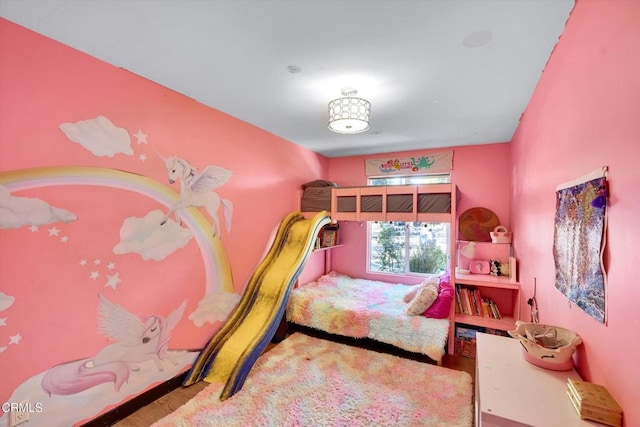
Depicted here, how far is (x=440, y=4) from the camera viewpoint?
51.9 inches

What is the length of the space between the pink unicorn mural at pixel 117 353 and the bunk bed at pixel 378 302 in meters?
1.48

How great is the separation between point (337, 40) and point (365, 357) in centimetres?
282

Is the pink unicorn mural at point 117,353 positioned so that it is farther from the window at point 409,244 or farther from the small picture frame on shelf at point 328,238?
the window at point 409,244

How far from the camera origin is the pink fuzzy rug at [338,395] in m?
1.96

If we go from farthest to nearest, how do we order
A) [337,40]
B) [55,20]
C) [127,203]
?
[127,203] → [337,40] → [55,20]

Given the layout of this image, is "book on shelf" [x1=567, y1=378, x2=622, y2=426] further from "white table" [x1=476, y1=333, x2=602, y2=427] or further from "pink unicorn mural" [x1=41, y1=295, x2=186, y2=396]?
"pink unicorn mural" [x1=41, y1=295, x2=186, y2=396]

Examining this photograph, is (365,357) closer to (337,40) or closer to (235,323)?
(235,323)

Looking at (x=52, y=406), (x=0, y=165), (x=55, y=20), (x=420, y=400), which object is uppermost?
(x=55, y=20)

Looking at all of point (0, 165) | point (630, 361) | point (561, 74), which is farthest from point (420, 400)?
point (0, 165)

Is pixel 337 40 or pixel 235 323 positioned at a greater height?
pixel 337 40

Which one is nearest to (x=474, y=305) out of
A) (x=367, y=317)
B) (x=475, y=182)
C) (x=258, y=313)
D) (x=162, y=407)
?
(x=367, y=317)

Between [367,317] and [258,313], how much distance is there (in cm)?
117

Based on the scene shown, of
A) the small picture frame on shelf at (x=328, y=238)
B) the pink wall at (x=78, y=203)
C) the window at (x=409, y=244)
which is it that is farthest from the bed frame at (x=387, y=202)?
the pink wall at (x=78, y=203)

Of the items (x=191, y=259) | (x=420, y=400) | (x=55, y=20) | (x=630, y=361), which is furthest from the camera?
(x=191, y=259)
